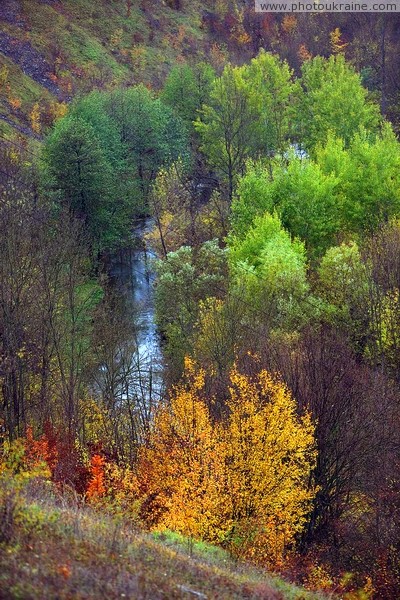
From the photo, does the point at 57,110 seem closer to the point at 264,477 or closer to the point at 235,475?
the point at 235,475

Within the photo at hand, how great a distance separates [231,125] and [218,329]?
25.7m

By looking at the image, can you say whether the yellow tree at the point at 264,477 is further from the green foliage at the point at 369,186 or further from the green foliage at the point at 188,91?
the green foliage at the point at 188,91

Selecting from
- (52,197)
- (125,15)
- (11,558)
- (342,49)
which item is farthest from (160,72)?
(11,558)

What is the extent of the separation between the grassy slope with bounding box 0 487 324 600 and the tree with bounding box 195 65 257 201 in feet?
126

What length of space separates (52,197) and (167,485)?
25.1 meters

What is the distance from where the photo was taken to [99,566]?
10.4 meters

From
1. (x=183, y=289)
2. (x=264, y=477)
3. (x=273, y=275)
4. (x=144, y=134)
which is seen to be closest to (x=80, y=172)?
(x=144, y=134)

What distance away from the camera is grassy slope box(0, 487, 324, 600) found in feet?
30.7

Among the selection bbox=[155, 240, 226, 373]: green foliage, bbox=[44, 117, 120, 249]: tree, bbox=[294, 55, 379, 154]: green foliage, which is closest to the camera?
bbox=[155, 240, 226, 373]: green foliage

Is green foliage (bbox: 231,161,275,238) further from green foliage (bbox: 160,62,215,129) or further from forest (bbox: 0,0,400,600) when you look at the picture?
green foliage (bbox: 160,62,215,129)

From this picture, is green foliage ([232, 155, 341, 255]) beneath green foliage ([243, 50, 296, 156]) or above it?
beneath

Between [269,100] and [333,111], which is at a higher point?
[269,100]

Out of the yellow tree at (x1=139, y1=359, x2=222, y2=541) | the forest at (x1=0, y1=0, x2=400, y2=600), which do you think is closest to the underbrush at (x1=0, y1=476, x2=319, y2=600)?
the forest at (x1=0, y1=0, x2=400, y2=600)

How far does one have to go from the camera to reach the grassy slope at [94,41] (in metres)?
65.2
